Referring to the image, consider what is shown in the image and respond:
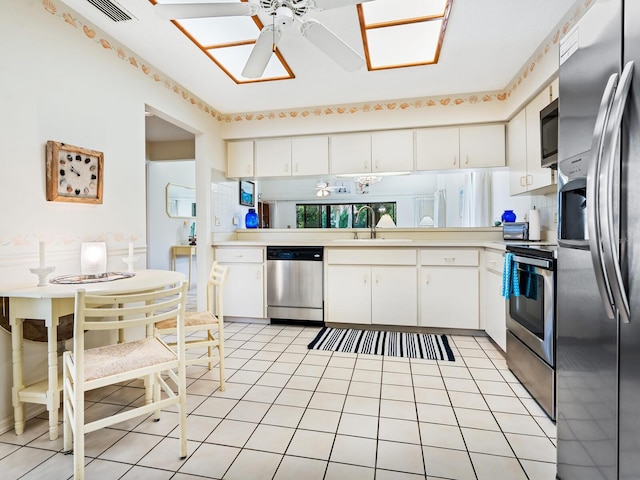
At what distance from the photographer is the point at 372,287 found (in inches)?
134

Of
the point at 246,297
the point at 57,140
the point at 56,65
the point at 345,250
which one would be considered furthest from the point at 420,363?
the point at 56,65

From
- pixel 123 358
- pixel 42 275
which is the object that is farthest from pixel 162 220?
pixel 123 358

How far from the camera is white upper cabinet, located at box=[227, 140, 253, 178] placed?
4.07 metres

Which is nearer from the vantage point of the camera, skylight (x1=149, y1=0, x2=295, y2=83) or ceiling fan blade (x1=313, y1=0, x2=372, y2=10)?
ceiling fan blade (x1=313, y1=0, x2=372, y2=10)

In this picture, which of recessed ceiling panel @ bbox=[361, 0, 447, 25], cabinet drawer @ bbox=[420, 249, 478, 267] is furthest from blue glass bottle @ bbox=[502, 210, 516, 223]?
recessed ceiling panel @ bbox=[361, 0, 447, 25]

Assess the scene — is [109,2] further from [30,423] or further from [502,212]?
[502,212]

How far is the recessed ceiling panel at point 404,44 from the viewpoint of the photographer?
2.29 m

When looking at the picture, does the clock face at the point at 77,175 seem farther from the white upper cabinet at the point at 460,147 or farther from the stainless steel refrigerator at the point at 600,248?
the white upper cabinet at the point at 460,147

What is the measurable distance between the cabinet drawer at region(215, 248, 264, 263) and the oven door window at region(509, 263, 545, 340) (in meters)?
2.45

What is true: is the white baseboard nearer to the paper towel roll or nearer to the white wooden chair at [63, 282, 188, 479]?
the white wooden chair at [63, 282, 188, 479]

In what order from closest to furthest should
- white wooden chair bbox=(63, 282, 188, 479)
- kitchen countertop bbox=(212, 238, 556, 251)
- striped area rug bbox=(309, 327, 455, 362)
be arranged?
white wooden chair bbox=(63, 282, 188, 479) → striped area rug bbox=(309, 327, 455, 362) → kitchen countertop bbox=(212, 238, 556, 251)

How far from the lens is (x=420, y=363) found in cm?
260

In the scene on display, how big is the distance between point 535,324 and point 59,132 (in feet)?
9.96

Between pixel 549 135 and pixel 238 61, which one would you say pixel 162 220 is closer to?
pixel 238 61
